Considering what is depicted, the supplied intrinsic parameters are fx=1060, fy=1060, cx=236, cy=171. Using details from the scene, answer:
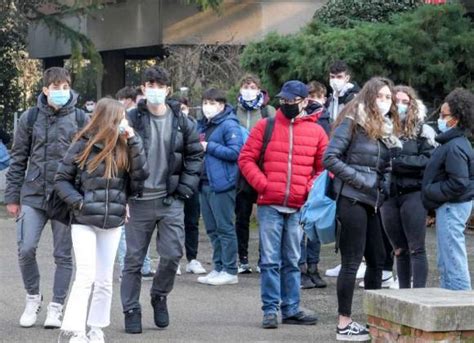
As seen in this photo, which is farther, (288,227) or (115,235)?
(288,227)

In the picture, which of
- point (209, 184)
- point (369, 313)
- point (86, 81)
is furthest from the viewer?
point (86, 81)

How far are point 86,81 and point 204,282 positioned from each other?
62.1 ft

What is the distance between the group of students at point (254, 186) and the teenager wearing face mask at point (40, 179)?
1 cm

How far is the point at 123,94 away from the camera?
36.1ft

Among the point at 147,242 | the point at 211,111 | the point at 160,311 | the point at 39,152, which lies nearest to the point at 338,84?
the point at 211,111

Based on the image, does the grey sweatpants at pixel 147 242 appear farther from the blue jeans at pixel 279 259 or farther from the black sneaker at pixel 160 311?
the blue jeans at pixel 279 259

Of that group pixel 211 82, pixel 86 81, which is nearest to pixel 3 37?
pixel 86 81

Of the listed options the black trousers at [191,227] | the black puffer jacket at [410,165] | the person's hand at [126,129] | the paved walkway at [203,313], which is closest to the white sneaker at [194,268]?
the black trousers at [191,227]

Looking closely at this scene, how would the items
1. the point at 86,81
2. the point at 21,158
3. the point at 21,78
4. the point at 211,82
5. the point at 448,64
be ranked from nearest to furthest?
the point at 21,158
the point at 448,64
the point at 211,82
the point at 86,81
the point at 21,78

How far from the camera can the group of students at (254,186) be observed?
7.55 meters

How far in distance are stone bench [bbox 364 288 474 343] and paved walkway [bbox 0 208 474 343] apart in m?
1.02

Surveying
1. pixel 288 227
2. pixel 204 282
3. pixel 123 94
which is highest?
pixel 123 94

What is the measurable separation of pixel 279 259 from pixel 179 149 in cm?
120

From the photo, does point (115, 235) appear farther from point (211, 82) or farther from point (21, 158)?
point (211, 82)
